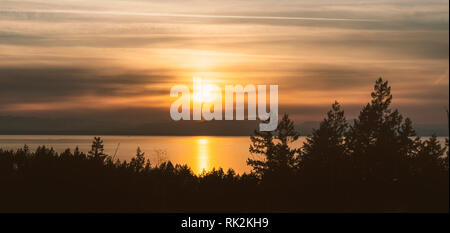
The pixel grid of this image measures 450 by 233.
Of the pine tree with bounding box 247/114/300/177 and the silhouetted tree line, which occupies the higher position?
the pine tree with bounding box 247/114/300/177

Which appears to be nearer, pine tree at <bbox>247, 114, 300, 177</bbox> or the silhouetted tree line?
the silhouetted tree line

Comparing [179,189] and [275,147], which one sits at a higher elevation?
[275,147]

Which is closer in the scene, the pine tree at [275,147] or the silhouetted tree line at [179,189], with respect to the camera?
the silhouetted tree line at [179,189]

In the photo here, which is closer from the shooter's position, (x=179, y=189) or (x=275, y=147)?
(x=179, y=189)

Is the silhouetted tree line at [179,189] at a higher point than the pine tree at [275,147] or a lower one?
lower

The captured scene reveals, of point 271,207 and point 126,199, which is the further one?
point 271,207
